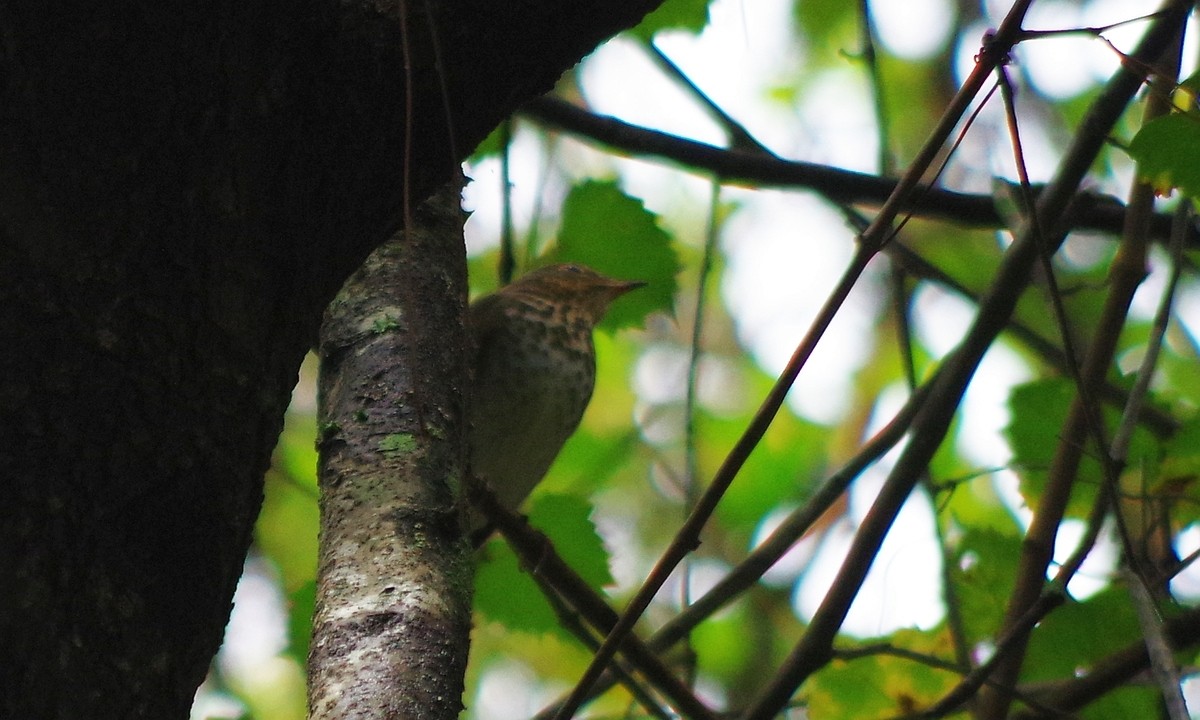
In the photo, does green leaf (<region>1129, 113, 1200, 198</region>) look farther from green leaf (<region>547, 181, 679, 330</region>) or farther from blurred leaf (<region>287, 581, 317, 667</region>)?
blurred leaf (<region>287, 581, 317, 667</region>)

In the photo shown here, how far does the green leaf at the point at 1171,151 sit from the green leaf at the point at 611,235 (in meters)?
1.40

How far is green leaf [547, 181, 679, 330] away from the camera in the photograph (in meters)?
2.98

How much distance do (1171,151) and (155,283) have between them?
4.54 ft

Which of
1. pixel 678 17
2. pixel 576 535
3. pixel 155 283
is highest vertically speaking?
pixel 678 17

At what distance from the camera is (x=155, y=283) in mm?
937

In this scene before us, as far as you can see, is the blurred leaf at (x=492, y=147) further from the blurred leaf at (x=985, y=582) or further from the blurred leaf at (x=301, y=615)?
the blurred leaf at (x=985, y=582)

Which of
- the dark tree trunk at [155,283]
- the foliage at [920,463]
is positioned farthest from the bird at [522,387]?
the dark tree trunk at [155,283]

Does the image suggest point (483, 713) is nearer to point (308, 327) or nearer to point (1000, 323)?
point (1000, 323)

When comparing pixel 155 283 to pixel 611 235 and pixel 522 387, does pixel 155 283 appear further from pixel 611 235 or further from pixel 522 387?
pixel 522 387

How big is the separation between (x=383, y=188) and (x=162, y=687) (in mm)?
447

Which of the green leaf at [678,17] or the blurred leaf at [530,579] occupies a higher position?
the green leaf at [678,17]

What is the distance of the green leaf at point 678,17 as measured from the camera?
2684 millimetres

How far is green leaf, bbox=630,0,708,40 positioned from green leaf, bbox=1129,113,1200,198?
1188mm

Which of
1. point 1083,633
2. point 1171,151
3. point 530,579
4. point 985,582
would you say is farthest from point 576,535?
point 1171,151
